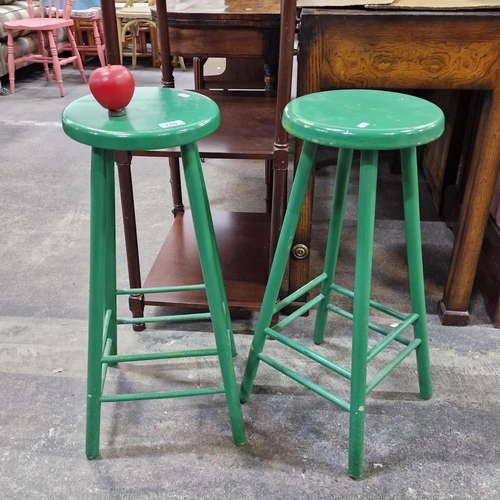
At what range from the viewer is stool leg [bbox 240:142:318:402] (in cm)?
109

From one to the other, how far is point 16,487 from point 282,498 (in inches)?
23.1

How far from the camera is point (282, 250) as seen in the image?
45.5 inches

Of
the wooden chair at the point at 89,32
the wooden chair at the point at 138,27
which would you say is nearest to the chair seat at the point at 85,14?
the wooden chair at the point at 89,32

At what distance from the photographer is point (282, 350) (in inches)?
60.2

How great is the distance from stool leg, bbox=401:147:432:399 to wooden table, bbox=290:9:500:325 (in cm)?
34

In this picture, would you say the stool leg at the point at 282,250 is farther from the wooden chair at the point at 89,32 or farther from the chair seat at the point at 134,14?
the chair seat at the point at 134,14

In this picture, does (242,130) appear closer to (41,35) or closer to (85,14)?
(41,35)

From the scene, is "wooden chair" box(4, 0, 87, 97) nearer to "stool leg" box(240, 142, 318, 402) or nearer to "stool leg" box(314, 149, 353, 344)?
"stool leg" box(314, 149, 353, 344)

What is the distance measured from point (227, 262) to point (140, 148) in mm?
862

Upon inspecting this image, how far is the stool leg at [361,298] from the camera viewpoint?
3.22 feet

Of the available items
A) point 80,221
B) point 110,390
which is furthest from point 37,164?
point 110,390

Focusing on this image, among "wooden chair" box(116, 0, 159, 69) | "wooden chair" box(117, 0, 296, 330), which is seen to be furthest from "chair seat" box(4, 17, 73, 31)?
"wooden chair" box(117, 0, 296, 330)

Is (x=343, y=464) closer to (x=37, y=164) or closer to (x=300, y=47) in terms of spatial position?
(x=300, y=47)

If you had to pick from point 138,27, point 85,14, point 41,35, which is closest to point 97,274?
point 41,35
